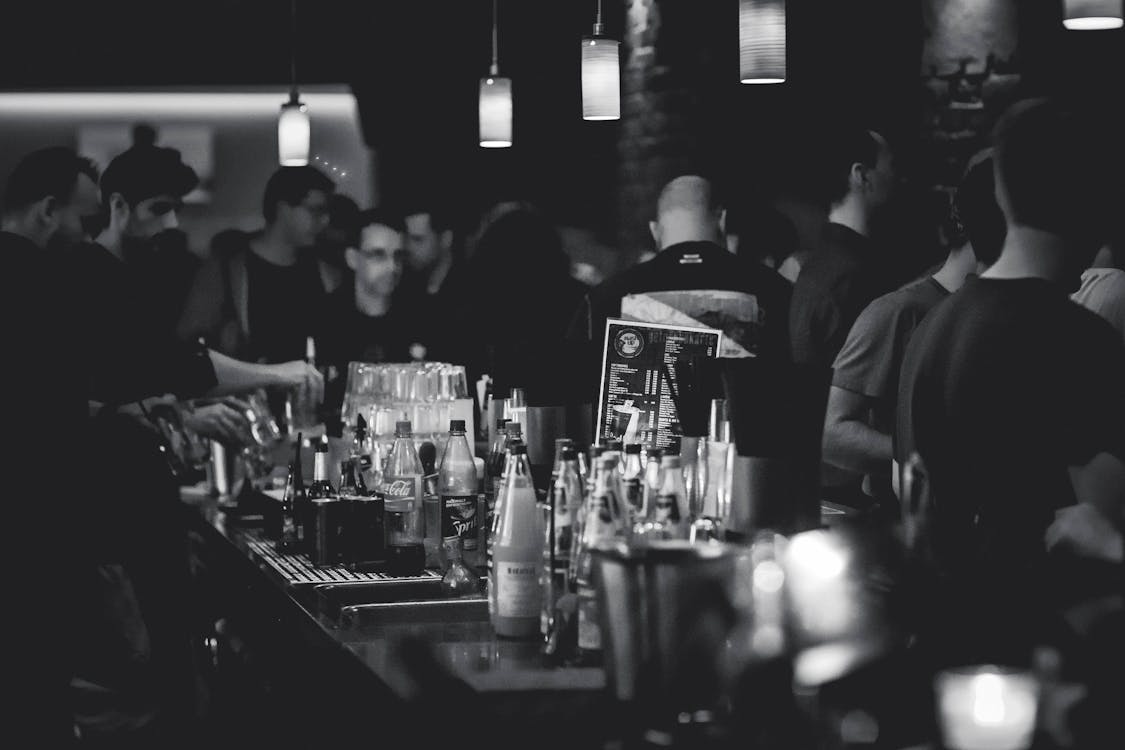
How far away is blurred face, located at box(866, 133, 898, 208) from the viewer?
14.9 ft

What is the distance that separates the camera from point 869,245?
4.55 metres

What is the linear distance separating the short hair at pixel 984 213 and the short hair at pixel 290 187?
3157 millimetres

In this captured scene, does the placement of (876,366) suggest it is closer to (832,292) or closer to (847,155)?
(832,292)

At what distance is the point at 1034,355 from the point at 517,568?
0.91 metres

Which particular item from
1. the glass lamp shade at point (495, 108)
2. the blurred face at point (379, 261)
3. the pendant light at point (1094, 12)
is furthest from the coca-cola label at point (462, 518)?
the glass lamp shade at point (495, 108)

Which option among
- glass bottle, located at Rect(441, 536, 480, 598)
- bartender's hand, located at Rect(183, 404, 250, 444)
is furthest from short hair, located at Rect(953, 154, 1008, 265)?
bartender's hand, located at Rect(183, 404, 250, 444)

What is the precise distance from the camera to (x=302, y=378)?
444 centimetres

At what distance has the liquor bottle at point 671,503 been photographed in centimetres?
221

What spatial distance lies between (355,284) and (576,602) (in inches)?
138

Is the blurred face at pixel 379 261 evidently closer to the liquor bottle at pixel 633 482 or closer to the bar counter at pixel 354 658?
the bar counter at pixel 354 658

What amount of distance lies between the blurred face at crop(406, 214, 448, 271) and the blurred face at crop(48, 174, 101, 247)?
2.26m

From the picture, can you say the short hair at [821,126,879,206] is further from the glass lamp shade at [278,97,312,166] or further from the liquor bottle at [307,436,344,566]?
the glass lamp shade at [278,97,312,166]

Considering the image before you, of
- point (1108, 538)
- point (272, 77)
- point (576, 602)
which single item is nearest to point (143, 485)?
point (576, 602)

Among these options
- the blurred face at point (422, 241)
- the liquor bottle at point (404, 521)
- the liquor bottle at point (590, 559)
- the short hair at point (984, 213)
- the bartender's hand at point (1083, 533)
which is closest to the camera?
the bartender's hand at point (1083, 533)
